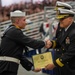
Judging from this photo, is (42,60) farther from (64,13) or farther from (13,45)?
(64,13)

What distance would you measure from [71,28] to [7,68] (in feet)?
3.81

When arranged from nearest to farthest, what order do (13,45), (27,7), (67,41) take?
(67,41) < (13,45) < (27,7)

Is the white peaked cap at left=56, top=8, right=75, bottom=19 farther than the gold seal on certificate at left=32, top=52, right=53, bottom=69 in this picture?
No

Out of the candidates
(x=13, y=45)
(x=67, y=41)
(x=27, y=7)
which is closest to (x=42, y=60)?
(x=13, y=45)

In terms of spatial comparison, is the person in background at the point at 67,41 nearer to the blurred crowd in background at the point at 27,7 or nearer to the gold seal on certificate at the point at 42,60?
the gold seal on certificate at the point at 42,60

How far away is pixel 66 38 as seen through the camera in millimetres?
4172

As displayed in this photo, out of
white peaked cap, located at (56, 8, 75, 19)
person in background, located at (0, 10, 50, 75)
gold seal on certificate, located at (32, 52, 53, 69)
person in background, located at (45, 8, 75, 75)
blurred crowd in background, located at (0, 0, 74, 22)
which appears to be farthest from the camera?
blurred crowd in background, located at (0, 0, 74, 22)

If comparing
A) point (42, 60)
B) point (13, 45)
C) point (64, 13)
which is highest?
point (64, 13)

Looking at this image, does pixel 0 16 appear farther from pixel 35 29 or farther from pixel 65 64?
pixel 65 64

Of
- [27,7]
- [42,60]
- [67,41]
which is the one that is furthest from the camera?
[27,7]

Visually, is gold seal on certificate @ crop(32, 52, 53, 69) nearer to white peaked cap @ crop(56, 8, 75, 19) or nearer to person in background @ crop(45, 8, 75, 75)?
person in background @ crop(45, 8, 75, 75)

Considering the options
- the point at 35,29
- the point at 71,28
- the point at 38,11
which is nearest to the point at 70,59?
the point at 71,28

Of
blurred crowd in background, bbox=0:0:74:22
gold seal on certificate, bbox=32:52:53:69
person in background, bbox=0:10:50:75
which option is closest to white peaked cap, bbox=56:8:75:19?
person in background, bbox=0:10:50:75

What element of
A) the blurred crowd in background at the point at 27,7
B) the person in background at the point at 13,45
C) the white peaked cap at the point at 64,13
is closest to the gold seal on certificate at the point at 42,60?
the person in background at the point at 13,45
